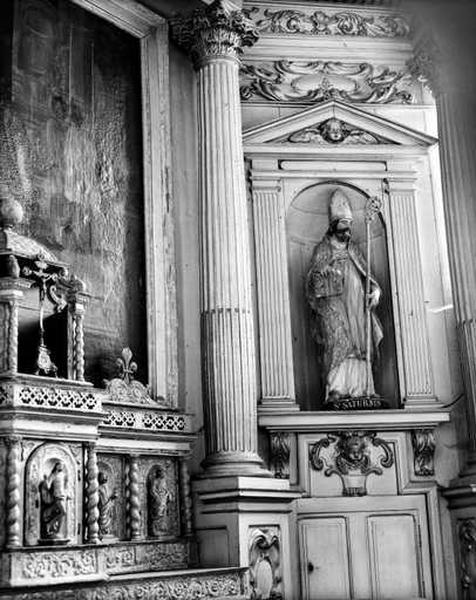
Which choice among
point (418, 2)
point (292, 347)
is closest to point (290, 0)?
point (418, 2)

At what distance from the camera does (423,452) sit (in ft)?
26.0

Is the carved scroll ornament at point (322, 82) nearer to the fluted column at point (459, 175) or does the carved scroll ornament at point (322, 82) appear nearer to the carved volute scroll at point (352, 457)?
the fluted column at point (459, 175)

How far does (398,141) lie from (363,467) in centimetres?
280

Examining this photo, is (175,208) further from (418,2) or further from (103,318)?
(418,2)

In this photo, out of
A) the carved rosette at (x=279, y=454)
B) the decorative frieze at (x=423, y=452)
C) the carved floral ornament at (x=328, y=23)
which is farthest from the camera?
the carved floral ornament at (x=328, y=23)

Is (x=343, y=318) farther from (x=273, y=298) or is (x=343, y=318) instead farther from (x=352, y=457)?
(x=352, y=457)

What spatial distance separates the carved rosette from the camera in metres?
7.66

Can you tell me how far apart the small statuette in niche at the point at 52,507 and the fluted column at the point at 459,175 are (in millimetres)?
3416

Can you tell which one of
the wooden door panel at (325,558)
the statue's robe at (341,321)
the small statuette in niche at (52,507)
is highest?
the statue's robe at (341,321)

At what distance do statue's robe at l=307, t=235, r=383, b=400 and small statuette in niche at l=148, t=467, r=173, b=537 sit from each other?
165 cm

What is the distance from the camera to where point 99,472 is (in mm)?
6605

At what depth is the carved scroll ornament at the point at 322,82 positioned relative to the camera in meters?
8.63

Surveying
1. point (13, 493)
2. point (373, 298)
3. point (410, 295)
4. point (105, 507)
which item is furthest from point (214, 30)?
point (13, 493)

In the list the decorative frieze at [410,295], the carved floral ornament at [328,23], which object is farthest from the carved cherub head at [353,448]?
the carved floral ornament at [328,23]
